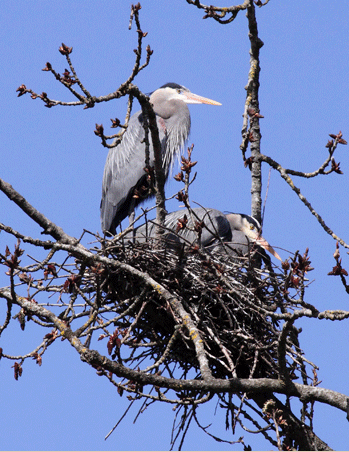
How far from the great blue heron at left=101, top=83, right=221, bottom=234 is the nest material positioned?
72.3 inches

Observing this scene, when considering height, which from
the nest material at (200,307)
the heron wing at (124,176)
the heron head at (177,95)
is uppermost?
the heron head at (177,95)

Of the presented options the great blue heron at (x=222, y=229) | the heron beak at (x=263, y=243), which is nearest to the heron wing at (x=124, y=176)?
the great blue heron at (x=222, y=229)

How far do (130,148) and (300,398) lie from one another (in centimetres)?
316

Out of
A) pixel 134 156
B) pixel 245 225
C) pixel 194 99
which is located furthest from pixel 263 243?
pixel 194 99

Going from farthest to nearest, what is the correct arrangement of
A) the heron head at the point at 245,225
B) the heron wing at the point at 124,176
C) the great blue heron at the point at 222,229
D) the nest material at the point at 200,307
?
the heron wing at the point at 124,176, the heron head at the point at 245,225, the great blue heron at the point at 222,229, the nest material at the point at 200,307

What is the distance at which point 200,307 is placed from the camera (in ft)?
11.2

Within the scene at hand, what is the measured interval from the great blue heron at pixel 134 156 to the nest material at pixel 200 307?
6.03 feet

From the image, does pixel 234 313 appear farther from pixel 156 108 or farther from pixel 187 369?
pixel 156 108

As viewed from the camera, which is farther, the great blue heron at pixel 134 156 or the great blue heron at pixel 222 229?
the great blue heron at pixel 134 156

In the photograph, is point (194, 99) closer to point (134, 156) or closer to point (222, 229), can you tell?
point (134, 156)

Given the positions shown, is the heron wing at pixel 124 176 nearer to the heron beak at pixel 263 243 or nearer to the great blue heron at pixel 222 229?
the great blue heron at pixel 222 229

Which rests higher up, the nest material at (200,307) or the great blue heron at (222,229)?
the great blue heron at (222,229)

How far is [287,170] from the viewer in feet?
11.9

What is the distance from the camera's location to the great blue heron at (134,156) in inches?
212
